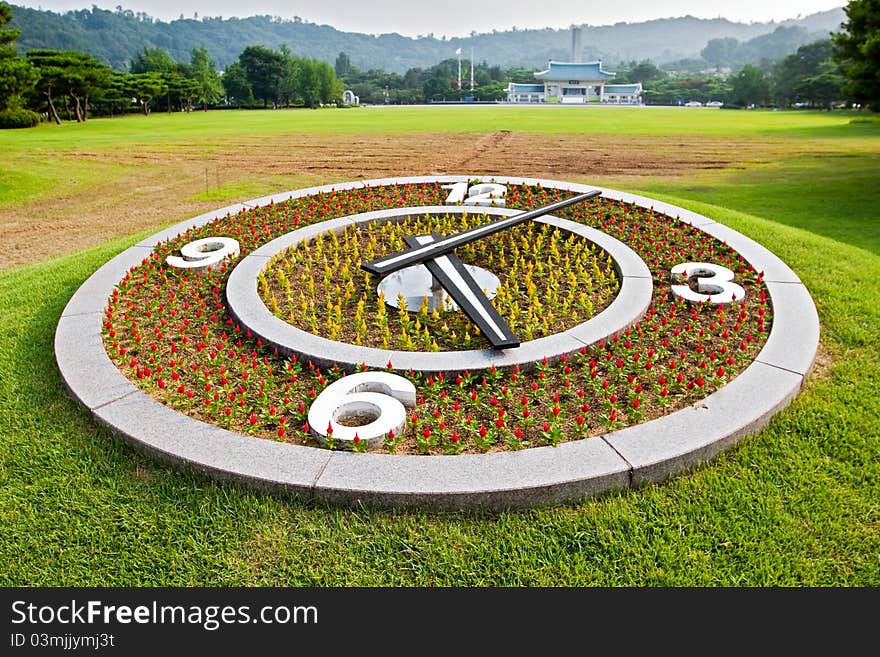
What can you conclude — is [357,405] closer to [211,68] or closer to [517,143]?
[517,143]

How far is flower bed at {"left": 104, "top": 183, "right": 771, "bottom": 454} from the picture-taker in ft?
14.2

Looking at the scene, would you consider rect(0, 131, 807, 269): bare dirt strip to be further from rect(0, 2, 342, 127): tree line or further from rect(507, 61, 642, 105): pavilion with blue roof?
rect(507, 61, 642, 105): pavilion with blue roof

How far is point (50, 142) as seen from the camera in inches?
1094

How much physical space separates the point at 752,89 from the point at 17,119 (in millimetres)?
79798

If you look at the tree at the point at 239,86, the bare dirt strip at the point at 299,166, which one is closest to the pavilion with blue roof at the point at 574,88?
the tree at the point at 239,86

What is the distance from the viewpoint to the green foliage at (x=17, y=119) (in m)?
36.2

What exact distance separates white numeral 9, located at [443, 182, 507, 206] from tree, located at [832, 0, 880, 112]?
8150 millimetres

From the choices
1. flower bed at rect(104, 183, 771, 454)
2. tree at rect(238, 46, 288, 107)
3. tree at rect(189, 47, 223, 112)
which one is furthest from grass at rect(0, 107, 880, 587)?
tree at rect(238, 46, 288, 107)

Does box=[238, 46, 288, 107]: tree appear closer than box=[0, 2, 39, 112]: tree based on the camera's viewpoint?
No

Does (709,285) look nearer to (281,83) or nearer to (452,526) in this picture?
(452,526)

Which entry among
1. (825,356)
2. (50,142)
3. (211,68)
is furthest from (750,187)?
(211,68)

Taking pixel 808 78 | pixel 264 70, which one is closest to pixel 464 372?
pixel 808 78

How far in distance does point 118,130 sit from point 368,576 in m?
40.4

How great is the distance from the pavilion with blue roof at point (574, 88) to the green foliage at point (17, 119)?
4071 inches
